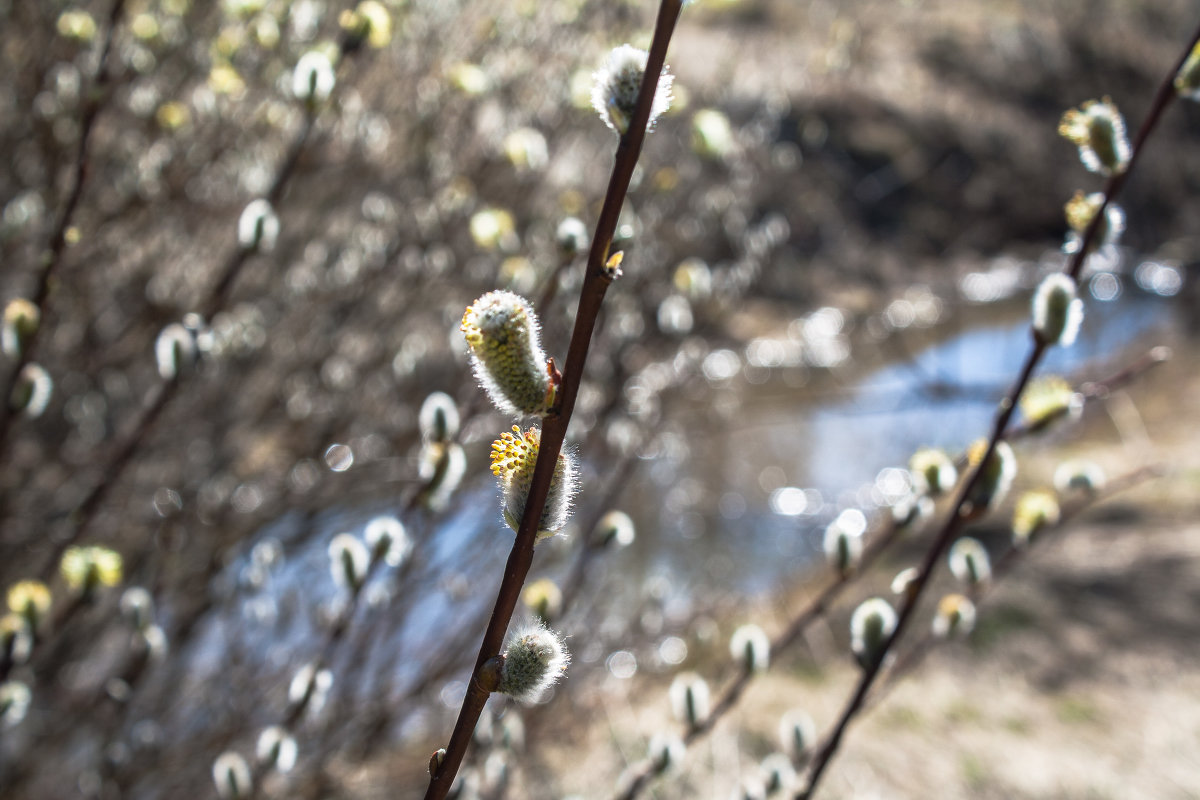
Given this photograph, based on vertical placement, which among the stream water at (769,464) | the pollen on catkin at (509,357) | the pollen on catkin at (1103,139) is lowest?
the stream water at (769,464)

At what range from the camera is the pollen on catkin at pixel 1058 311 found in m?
1.08

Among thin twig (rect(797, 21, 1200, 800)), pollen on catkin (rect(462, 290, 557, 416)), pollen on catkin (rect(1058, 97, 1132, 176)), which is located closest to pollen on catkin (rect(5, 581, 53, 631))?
pollen on catkin (rect(462, 290, 557, 416))

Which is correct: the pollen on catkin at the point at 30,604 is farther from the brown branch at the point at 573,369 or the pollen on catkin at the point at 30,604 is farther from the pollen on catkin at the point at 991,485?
the pollen on catkin at the point at 991,485

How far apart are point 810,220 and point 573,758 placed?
227 inches

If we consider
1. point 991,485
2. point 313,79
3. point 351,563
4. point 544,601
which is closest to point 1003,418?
point 991,485

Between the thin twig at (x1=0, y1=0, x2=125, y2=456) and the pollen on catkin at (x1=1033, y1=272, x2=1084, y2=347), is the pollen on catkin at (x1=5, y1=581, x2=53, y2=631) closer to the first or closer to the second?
the thin twig at (x1=0, y1=0, x2=125, y2=456)

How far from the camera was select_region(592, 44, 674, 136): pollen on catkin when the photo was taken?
69 centimetres

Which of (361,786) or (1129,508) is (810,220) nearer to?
(1129,508)

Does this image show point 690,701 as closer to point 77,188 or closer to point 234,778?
point 234,778

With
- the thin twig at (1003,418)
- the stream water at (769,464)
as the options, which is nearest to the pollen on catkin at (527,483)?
the thin twig at (1003,418)

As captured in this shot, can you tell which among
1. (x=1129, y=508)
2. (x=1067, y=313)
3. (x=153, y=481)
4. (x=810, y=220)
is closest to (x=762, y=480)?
(x=1129, y=508)

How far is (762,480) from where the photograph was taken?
5.64 metres

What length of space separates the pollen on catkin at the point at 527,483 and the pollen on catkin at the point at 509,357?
0.15ft

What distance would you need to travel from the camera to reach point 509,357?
0.68 metres
